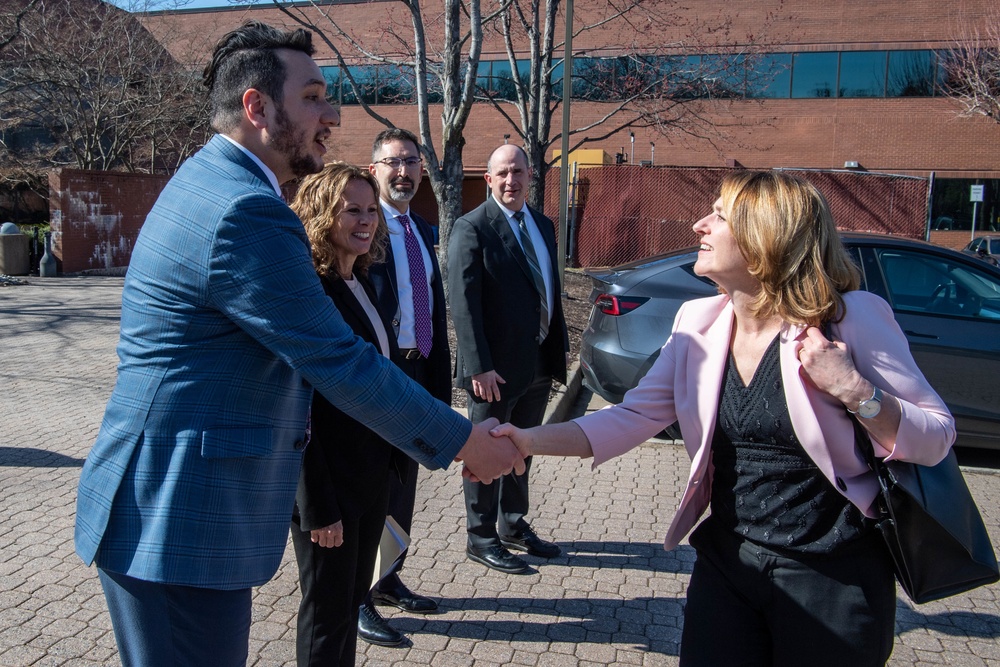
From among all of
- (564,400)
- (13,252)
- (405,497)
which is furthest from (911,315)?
(13,252)

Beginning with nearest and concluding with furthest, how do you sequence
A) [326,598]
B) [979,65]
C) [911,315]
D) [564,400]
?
[326,598], [911,315], [564,400], [979,65]

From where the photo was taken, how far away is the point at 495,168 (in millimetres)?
4711

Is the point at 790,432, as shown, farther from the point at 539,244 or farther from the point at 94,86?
the point at 94,86

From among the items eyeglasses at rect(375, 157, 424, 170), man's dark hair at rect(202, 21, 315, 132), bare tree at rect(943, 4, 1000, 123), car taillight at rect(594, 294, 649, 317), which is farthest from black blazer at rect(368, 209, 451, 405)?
bare tree at rect(943, 4, 1000, 123)

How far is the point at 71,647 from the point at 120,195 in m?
18.8

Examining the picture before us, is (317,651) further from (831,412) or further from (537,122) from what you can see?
(537,122)

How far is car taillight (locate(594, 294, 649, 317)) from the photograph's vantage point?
701 cm

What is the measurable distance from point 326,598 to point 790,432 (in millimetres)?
1616

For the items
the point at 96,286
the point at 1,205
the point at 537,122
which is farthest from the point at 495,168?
the point at 1,205

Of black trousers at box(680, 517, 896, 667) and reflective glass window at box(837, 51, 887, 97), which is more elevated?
reflective glass window at box(837, 51, 887, 97)

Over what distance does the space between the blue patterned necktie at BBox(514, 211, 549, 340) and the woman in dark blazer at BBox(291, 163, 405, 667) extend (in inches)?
61.0

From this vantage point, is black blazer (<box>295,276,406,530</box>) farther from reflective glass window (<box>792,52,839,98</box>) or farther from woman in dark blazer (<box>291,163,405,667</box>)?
reflective glass window (<box>792,52,839,98</box>)

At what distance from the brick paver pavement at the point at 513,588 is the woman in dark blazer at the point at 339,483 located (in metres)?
0.82

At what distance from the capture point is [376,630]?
370 centimetres
